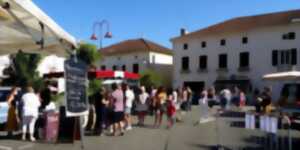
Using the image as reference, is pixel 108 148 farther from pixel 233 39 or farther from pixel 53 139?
pixel 233 39

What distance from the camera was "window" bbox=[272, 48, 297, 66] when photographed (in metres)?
41.5

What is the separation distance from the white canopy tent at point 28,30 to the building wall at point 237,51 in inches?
1455

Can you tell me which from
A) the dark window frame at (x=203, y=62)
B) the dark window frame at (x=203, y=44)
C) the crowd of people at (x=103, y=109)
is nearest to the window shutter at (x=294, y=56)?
A: the dark window frame at (x=203, y=62)

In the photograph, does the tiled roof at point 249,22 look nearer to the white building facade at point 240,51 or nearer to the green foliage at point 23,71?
the white building facade at point 240,51

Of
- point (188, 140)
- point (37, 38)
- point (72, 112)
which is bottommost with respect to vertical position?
point (188, 140)

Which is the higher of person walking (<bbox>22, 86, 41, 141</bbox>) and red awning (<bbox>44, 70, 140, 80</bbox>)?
red awning (<bbox>44, 70, 140, 80</bbox>)

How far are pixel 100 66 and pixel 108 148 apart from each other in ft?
170

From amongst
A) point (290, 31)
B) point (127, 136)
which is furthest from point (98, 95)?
point (290, 31)

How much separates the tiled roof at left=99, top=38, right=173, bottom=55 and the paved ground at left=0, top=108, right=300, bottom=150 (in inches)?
1672

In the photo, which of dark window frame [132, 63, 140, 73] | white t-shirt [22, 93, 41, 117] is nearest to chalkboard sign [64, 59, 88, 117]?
white t-shirt [22, 93, 41, 117]

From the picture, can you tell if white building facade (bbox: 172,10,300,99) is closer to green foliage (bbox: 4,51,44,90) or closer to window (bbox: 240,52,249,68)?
window (bbox: 240,52,249,68)

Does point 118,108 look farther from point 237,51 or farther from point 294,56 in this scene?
point 237,51

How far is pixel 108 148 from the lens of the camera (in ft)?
34.3

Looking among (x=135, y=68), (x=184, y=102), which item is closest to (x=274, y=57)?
(x=135, y=68)
